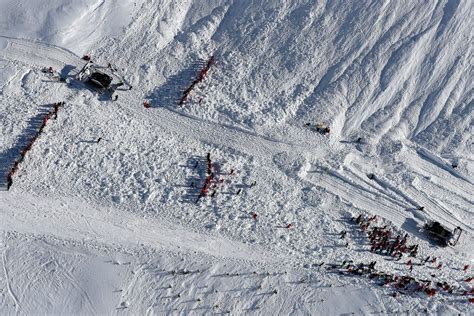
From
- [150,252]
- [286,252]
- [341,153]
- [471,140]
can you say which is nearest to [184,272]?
[150,252]

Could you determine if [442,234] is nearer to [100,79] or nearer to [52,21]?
[100,79]

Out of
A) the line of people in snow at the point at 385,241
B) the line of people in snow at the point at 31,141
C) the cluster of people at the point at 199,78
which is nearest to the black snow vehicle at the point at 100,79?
the line of people in snow at the point at 31,141

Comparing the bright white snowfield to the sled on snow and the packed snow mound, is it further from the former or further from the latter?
the sled on snow

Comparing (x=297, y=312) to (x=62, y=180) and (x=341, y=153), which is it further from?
(x=62, y=180)

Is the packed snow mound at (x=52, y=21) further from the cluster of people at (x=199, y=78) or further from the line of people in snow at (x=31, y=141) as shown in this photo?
the cluster of people at (x=199, y=78)

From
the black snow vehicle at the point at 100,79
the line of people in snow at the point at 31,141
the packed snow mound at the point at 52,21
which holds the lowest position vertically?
the line of people in snow at the point at 31,141
